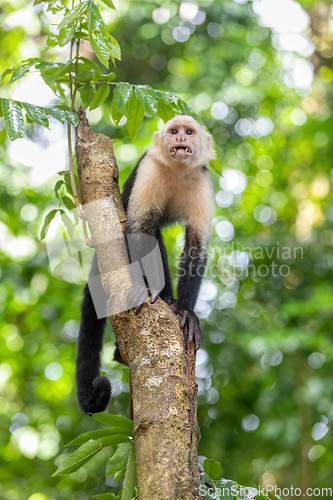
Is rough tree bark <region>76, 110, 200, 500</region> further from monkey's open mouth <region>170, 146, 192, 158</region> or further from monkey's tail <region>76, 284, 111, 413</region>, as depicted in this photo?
monkey's open mouth <region>170, 146, 192, 158</region>

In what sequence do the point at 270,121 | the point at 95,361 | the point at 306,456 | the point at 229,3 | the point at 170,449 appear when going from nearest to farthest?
1. the point at 170,449
2. the point at 95,361
3. the point at 306,456
4. the point at 229,3
5. the point at 270,121

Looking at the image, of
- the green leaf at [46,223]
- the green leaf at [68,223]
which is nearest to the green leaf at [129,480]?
the green leaf at [46,223]

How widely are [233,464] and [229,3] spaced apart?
498 cm

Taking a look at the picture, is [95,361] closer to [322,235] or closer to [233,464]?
[233,464]

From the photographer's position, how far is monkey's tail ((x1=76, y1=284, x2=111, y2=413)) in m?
2.67

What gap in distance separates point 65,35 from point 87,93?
39cm

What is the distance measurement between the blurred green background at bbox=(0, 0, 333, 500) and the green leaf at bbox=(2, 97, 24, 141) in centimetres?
271

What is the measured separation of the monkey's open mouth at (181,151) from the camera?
300cm

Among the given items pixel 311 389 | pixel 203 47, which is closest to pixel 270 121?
pixel 203 47

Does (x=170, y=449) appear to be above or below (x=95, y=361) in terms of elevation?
above

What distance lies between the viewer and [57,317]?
5.04 meters

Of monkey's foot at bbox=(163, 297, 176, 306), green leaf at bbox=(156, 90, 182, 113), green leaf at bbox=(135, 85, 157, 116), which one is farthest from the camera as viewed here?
monkey's foot at bbox=(163, 297, 176, 306)

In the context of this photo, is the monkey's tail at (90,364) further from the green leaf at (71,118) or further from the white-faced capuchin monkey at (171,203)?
the green leaf at (71,118)

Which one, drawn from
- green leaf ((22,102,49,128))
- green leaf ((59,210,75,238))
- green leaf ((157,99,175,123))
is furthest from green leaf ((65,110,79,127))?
green leaf ((59,210,75,238))
